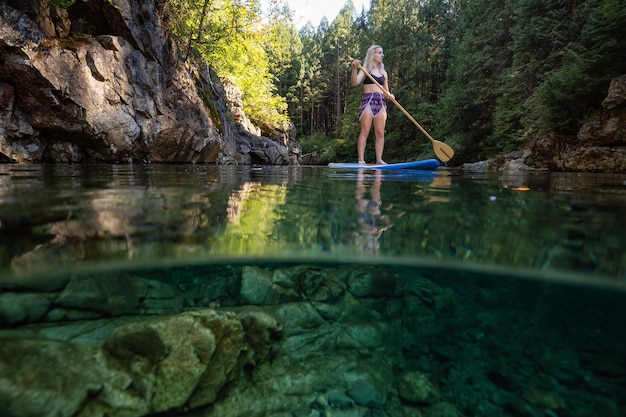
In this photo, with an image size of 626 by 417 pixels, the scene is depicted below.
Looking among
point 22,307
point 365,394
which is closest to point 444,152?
point 365,394

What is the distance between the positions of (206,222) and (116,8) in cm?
935

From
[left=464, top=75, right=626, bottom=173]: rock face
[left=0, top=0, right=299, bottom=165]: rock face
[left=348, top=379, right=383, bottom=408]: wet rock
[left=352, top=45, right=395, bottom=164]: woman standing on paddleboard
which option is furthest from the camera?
[left=352, top=45, right=395, bottom=164]: woman standing on paddleboard

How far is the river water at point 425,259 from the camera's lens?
5.69 feet

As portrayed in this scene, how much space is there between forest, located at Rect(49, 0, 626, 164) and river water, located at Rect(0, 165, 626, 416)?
25.0 feet

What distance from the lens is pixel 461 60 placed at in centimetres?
2012

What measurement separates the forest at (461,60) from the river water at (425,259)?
7.63 meters

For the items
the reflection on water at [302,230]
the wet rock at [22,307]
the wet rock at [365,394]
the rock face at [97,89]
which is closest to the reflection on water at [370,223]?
the reflection on water at [302,230]

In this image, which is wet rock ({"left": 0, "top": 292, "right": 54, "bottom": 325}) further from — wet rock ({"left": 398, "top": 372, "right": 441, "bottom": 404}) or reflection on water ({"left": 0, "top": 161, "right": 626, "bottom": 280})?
wet rock ({"left": 398, "top": 372, "right": 441, "bottom": 404})

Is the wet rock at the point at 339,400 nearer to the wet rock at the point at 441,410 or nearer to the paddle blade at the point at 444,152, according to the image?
the wet rock at the point at 441,410

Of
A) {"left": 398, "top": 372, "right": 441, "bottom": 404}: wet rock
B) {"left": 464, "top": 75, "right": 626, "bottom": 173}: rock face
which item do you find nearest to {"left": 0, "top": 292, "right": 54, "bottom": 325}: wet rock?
{"left": 398, "top": 372, "right": 441, "bottom": 404}: wet rock

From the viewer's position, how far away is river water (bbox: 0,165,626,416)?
1733mm

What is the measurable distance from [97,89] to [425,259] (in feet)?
28.1

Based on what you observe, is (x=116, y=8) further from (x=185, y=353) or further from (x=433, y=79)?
(x=433, y=79)

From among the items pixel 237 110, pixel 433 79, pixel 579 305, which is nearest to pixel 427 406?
pixel 579 305
